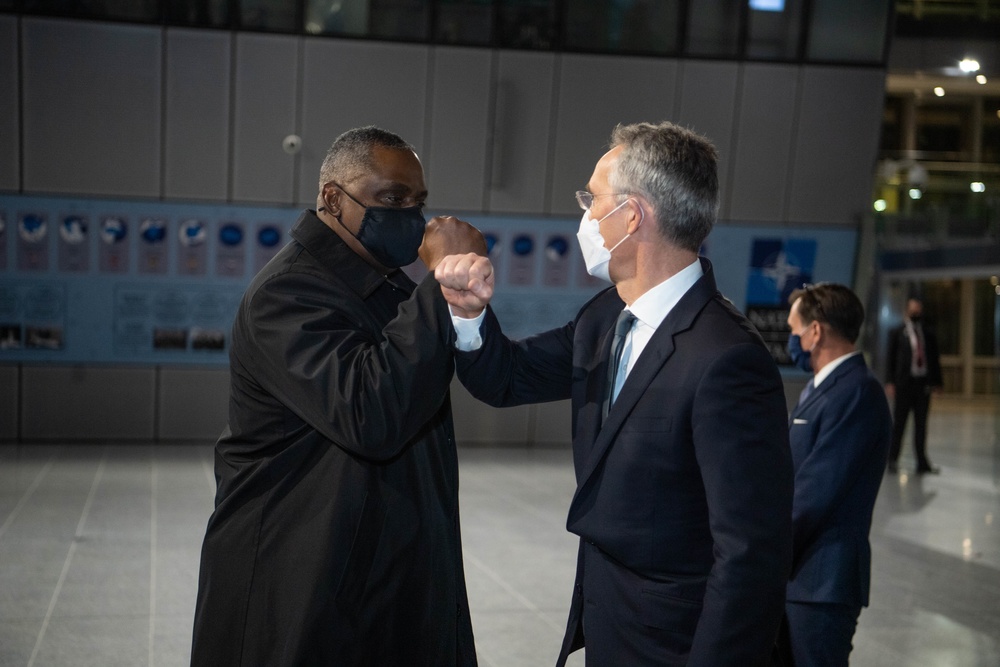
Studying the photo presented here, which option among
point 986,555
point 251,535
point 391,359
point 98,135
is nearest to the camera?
point 391,359

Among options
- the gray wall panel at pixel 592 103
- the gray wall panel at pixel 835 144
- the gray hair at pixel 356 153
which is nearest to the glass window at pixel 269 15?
the gray wall panel at pixel 592 103

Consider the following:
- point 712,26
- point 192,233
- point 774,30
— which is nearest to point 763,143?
point 774,30

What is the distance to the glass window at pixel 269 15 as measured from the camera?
34.1 feet

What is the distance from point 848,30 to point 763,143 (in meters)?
1.71

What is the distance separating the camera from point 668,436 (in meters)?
1.83

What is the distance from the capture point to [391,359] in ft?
5.80

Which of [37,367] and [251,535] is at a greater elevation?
[251,535]

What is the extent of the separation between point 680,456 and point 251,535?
89 centimetres

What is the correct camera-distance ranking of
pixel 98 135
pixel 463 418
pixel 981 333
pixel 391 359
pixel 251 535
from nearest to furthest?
1. pixel 391 359
2. pixel 251 535
3. pixel 98 135
4. pixel 463 418
5. pixel 981 333

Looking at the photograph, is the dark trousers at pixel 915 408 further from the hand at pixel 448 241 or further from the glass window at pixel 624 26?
the hand at pixel 448 241

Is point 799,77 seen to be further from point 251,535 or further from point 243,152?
point 251,535

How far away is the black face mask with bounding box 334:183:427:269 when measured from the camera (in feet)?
6.95

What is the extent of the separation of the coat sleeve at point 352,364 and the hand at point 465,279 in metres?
0.03

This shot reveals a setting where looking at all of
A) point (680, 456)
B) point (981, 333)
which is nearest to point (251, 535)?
point (680, 456)
